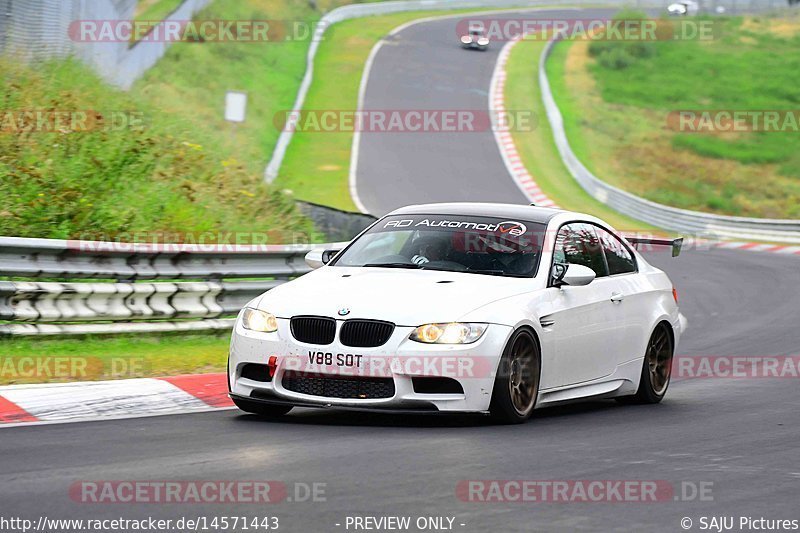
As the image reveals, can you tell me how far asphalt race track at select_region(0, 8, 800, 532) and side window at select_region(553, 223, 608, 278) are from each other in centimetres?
109

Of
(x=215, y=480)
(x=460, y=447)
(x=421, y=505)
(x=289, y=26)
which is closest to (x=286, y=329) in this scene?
(x=460, y=447)

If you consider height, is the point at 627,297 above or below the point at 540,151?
below

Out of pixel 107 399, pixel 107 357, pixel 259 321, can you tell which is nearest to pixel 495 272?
pixel 259 321

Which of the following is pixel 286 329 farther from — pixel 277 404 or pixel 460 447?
pixel 460 447

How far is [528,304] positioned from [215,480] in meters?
2.94

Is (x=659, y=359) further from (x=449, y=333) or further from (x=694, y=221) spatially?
(x=694, y=221)

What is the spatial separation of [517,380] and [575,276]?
0.95 metres

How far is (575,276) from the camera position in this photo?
30.0 feet

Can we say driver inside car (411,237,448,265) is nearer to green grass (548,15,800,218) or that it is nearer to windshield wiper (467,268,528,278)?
windshield wiper (467,268,528,278)

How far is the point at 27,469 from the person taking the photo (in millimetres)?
6672

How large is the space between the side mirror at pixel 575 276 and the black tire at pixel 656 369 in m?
1.45

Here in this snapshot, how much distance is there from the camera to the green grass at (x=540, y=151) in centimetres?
3643

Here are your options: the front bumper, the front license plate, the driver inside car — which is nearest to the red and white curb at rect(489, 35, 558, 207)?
the driver inside car

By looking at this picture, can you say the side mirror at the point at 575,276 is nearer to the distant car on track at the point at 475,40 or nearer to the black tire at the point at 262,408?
the black tire at the point at 262,408
